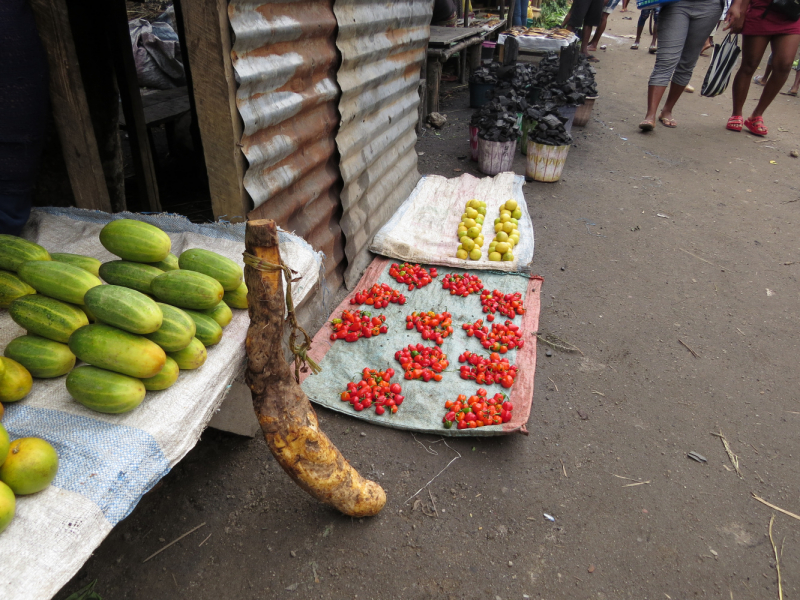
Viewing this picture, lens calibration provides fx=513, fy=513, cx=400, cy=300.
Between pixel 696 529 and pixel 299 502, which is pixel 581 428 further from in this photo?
pixel 299 502

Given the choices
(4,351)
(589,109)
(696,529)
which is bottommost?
(696,529)

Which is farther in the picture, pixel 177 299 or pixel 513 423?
pixel 513 423

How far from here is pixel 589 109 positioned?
9.09 metres

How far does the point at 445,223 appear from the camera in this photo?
5539mm

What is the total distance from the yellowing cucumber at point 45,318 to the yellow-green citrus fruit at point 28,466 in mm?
423

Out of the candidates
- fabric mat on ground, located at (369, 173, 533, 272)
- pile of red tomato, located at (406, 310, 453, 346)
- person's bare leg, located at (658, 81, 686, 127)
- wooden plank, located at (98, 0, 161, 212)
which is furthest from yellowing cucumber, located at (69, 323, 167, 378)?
person's bare leg, located at (658, 81, 686, 127)

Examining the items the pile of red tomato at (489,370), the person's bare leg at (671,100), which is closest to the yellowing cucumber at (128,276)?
the pile of red tomato at (489,370)

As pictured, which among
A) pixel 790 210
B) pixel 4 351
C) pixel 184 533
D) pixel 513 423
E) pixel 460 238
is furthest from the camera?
pixel 790 210

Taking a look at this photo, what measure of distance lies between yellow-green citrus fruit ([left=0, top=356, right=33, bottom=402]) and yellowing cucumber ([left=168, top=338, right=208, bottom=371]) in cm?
45

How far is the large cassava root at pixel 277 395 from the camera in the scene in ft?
6.20

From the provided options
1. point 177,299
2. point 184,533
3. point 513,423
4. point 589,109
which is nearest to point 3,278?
point 177,299

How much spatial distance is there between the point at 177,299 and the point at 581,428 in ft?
8.44

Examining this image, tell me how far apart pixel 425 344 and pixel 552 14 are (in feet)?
72.4

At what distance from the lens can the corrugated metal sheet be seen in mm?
4008
